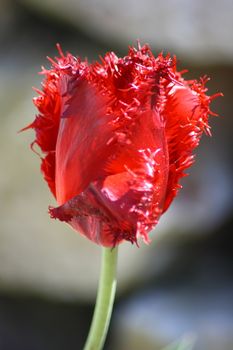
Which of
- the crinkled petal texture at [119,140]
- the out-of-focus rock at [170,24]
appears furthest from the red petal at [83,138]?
the out-of-focus rock at [170,24]

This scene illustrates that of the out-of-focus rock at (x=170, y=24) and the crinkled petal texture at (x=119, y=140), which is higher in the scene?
the out-of-focus rock at (x=170, y=24)

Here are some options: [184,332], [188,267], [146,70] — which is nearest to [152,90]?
[146,70]

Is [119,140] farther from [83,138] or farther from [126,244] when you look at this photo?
[126,244]

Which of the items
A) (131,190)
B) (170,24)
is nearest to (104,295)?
(131,190)

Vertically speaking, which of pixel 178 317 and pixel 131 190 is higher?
pixel 131 190

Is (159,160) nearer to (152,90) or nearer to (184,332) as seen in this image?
(152,90)

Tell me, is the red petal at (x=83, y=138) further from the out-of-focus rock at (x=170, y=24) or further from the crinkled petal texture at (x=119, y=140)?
the out-of-focus rock at (x=170, y=24)
